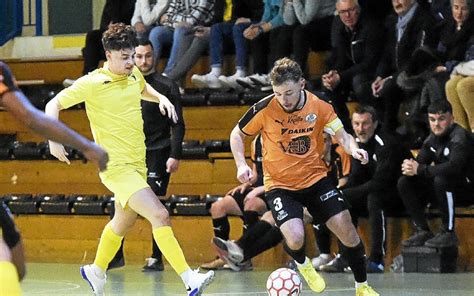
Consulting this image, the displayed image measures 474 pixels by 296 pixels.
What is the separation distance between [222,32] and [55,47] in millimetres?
3735

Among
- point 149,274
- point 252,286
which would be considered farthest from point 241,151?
point 149,274

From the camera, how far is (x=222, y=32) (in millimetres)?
12516

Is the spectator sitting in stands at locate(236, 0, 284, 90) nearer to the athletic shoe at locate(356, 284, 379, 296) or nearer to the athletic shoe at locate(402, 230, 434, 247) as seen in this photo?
the athletic shoe at locate(402, 230, 434, 247)

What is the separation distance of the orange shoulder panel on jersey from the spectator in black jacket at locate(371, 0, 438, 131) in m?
3.30

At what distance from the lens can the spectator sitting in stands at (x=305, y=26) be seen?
1180cm

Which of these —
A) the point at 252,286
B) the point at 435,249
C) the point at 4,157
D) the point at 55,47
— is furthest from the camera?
the point at 55,47

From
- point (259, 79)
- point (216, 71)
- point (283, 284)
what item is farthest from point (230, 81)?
point (283, 284)

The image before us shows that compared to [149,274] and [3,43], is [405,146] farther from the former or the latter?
[3,43]

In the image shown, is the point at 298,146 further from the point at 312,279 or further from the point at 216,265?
the point at 216,265

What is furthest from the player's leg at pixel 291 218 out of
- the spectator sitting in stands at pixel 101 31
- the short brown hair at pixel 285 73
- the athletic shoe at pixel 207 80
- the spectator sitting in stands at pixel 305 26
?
the spectator sitting in stands at pixel 101 31

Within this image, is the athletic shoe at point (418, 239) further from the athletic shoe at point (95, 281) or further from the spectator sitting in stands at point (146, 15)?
the spectator sitting in stands at point (146, 15)

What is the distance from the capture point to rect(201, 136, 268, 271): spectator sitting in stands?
1030 centimetres

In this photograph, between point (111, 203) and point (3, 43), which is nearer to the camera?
point (111, 203)

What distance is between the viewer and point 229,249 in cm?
1002
